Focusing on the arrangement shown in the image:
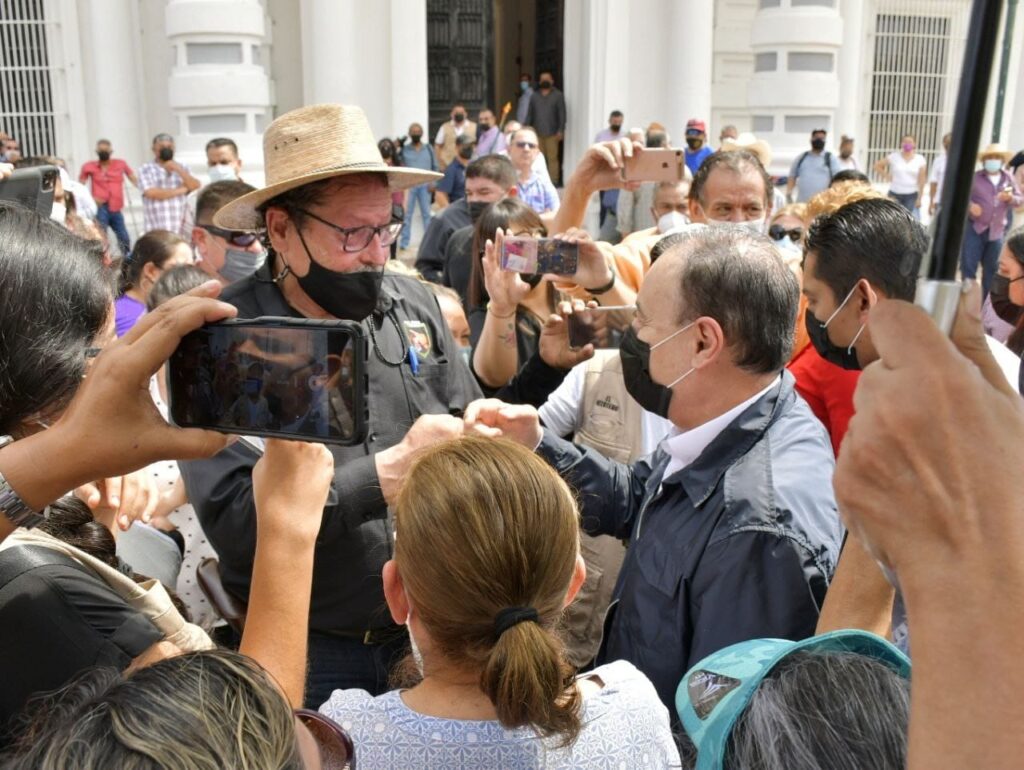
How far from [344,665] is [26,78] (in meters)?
13.6

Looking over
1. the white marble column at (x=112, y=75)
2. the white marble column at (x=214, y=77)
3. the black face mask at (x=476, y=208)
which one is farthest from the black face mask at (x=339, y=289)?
the white marble column at (x=112, y=75)

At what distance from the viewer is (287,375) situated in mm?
1331

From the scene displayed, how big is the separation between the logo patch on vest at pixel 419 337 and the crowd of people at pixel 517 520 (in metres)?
0.02

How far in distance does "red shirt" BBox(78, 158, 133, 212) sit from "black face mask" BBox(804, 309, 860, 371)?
34.4 feet

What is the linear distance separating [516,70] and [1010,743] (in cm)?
2045

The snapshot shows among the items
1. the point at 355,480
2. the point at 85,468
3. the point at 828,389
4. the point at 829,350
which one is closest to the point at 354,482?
the point at 355,480

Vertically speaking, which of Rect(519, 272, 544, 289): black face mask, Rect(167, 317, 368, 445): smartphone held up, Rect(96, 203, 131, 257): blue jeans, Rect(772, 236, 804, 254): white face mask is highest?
Rect(167, 317, 368, 445): smartphone held up

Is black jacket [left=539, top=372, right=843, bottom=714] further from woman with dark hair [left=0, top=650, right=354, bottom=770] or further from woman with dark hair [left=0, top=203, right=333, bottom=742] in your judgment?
woman with dark hair [left=0, top=650, right=354, bottom=770]

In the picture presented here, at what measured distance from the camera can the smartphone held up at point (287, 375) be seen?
1.32 m

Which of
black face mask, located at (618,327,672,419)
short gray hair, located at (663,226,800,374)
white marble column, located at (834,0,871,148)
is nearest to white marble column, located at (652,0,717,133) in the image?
white marble column, located at (834,0,871,148)

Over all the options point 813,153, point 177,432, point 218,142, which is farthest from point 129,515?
point 813,153

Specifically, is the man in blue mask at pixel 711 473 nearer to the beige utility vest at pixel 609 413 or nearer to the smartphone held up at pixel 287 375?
the beige utility vest at pixel 609 413

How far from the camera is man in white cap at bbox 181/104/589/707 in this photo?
7.36 feet

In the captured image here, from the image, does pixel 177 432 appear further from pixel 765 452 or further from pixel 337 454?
pixel 765 452
